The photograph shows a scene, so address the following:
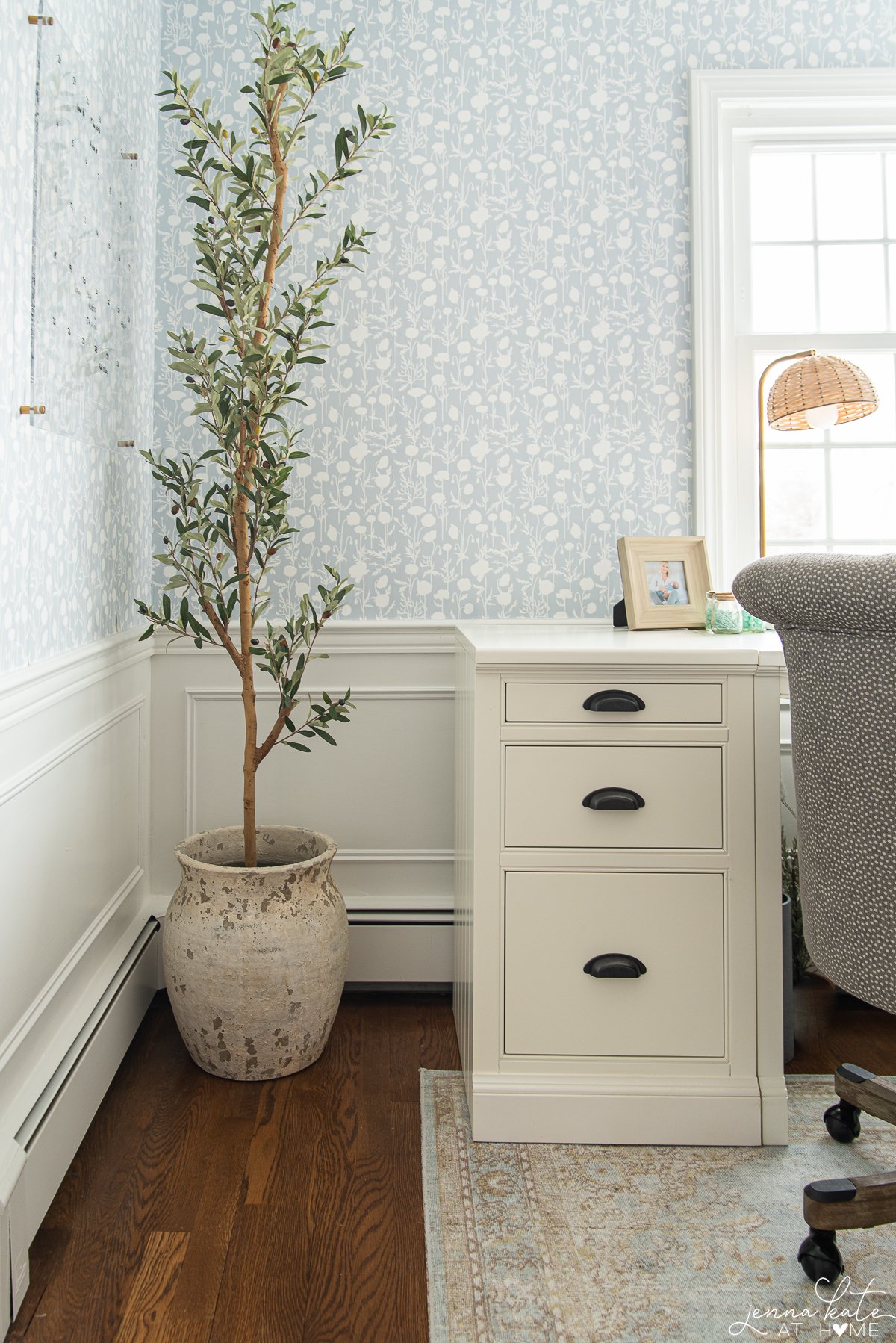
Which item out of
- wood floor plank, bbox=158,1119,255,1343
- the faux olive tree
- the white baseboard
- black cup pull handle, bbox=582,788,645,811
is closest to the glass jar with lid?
black cup pull handle, bbox=582,788,645,811

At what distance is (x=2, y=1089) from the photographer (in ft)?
4.47

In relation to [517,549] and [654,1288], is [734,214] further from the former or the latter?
[654,1288]

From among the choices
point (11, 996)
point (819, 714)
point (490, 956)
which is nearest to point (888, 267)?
point (819, 714)

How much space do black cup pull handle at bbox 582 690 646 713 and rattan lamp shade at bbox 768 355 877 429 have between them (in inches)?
37.5

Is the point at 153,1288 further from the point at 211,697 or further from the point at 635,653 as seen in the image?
the point at 211,697

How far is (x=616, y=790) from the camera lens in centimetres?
169

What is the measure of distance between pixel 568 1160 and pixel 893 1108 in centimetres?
53

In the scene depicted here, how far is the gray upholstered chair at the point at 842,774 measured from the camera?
1.14 metres

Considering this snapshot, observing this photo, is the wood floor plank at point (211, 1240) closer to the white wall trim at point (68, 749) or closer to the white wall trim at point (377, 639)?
the white wall trim at point (68, 749)

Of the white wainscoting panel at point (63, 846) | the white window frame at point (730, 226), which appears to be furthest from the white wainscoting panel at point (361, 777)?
the white window frame at point (730, 226)

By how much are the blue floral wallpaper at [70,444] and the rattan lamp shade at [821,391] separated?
148 cm

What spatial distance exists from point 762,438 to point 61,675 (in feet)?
5.48

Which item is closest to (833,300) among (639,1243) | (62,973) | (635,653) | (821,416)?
(821,416)

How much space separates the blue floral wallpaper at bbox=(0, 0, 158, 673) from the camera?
1.38 metres
